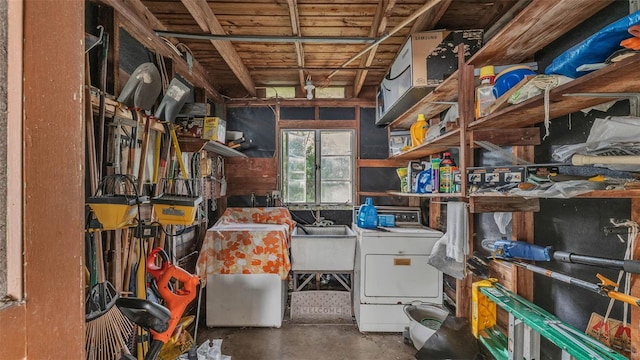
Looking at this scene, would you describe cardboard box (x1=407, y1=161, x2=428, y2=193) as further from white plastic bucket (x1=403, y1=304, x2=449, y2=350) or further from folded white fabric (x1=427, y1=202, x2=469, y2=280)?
white plastic bucket (x1=403, y1=304, x2=449, y2=350)

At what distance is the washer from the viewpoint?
272cm

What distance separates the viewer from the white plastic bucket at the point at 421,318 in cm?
224

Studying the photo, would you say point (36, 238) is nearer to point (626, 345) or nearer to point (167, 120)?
point (626, 345)

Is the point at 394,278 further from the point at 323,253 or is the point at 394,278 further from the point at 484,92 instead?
the point at 484,92

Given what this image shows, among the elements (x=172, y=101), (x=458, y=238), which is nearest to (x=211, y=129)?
(x=172, y=101)

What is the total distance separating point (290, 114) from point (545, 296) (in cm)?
293

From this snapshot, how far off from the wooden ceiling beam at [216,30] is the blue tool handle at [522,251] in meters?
2.19

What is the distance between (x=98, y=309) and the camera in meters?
1.27

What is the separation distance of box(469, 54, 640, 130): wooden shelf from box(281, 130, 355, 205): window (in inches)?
86.8

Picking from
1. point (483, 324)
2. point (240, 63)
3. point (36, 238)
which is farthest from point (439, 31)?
point (36, 238)

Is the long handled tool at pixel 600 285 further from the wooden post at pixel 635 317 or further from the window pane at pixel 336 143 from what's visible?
the window pane at pixel 336 143

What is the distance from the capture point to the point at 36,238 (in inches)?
15.6

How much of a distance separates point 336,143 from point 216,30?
190 centimetres

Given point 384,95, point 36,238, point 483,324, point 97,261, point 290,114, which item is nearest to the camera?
point 36,238
